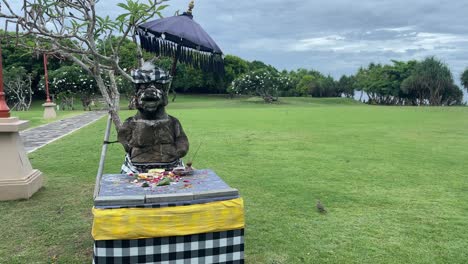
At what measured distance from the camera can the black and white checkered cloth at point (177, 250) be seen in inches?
116

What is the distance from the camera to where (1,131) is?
581 centimetres

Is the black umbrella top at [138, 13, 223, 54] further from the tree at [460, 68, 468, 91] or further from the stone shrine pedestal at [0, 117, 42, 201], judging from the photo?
the tree at [460, 68, 468, 91]

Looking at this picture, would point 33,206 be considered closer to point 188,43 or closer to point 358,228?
point 188,43

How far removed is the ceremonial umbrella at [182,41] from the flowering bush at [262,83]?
4232 cm

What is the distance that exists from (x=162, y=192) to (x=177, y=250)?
449 mm

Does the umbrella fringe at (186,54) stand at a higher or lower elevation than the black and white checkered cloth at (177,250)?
higher

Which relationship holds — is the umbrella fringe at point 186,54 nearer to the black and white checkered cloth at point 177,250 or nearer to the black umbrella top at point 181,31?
the black umbrella top at point 181,31

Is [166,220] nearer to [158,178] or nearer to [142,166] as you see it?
[158,178]

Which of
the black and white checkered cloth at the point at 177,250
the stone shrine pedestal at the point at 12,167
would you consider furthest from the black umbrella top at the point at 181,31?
the stone shrine pedestal at the point at 12,167

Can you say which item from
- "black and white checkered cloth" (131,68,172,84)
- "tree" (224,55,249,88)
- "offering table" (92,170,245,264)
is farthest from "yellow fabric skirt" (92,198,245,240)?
"tree" (224,55,249,88)

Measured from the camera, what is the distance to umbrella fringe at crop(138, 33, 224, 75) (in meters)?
4.77

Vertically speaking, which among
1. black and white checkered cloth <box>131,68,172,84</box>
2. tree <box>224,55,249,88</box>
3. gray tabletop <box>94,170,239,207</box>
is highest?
tree <box>224,55,249,88</box>

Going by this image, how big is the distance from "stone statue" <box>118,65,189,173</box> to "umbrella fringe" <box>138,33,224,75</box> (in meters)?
0.50

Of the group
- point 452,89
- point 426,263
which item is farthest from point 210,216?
point 452,89
